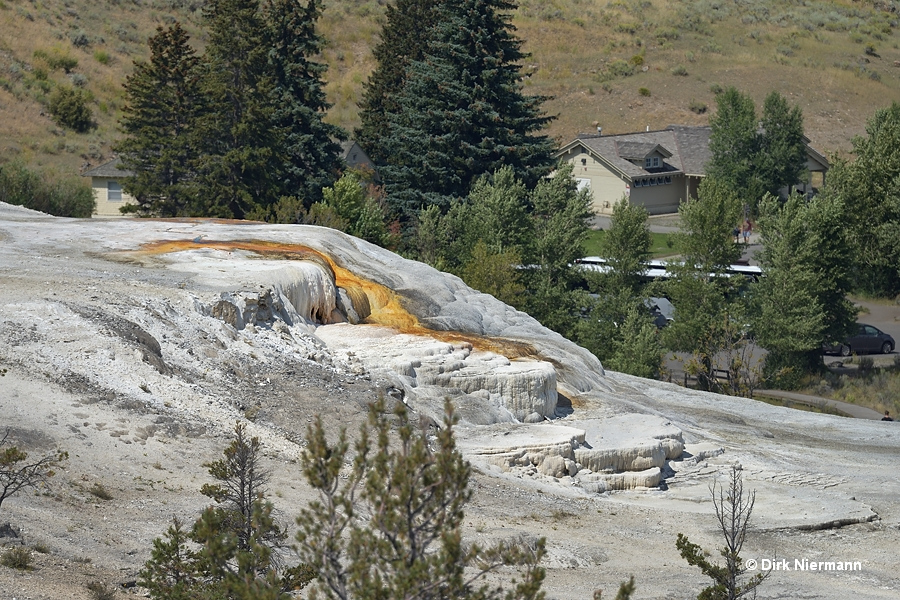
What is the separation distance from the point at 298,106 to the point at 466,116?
741 centimetres

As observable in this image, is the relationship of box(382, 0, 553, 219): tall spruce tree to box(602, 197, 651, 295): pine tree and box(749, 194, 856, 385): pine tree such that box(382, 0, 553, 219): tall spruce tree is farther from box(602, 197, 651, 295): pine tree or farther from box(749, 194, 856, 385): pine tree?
box(749, 194, 856, 385): pine tree

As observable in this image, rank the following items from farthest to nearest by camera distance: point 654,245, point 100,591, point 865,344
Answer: point 654,245 → point 865,344 → point 100,591

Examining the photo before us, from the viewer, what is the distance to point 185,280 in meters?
26.2

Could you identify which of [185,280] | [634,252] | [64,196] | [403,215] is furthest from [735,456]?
[64,196]

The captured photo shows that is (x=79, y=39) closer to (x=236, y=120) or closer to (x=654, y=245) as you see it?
(x=236, y=120)

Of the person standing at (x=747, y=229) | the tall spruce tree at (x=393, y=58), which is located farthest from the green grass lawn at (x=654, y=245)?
the tall spruce tree at (x=393, y=58)

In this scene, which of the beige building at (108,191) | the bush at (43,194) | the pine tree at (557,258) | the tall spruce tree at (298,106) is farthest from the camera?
the beige building at (108,191)

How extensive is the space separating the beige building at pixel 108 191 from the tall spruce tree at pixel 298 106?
8962 mm

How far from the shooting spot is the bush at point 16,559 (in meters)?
14.2

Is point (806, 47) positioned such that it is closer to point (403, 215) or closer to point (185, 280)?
point (403, 215)

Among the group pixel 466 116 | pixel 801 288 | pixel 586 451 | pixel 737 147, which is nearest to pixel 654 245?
pixel 737 147

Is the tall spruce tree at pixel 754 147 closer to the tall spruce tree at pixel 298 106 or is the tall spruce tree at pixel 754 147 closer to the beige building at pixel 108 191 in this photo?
the tall spruce tree at pixel 298 106

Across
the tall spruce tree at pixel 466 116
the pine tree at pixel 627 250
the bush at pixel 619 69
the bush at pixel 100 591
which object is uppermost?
the bush at pixel 619 69

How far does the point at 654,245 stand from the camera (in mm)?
65812
